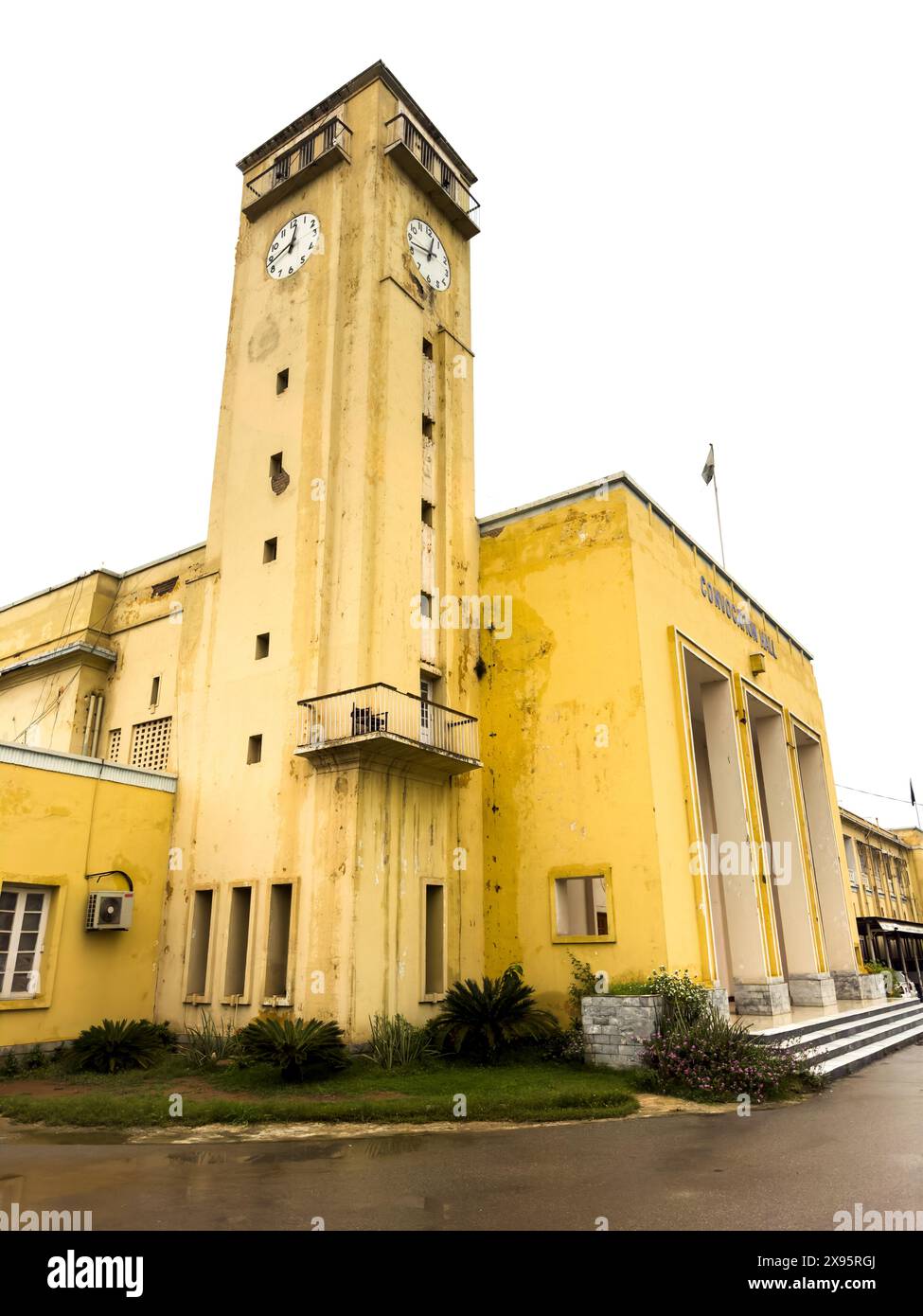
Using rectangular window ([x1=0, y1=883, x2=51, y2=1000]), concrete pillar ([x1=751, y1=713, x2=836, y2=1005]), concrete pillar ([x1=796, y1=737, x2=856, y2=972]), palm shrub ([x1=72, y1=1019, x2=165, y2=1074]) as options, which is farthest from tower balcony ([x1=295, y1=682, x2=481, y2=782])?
concrete pillar ([x1=796, y1=737, x2=856, y2=972])

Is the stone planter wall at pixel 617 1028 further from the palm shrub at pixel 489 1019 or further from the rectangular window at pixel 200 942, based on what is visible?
the rectangular window at pixel 200 942

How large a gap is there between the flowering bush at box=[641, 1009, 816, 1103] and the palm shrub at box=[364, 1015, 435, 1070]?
3.53 m

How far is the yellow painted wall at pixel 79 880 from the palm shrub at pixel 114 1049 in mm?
774

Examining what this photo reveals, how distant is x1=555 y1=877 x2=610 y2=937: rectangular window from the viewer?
629 inches

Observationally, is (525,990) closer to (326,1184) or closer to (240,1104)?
(240,1104)

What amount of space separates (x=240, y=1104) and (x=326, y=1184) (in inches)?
154

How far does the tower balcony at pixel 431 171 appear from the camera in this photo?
20.2 metres

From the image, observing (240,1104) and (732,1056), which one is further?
(732,1056)

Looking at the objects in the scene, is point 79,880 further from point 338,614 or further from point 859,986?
point 859,986

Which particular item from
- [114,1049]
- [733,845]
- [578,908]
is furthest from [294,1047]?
[733,845]

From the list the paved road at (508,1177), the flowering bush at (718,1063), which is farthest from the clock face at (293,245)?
the paved road at (508,1177)

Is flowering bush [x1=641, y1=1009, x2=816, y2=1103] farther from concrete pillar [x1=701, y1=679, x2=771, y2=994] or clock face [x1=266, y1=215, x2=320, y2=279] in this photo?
clock face [x1=266, y1=215, x2=320, y2=279]
